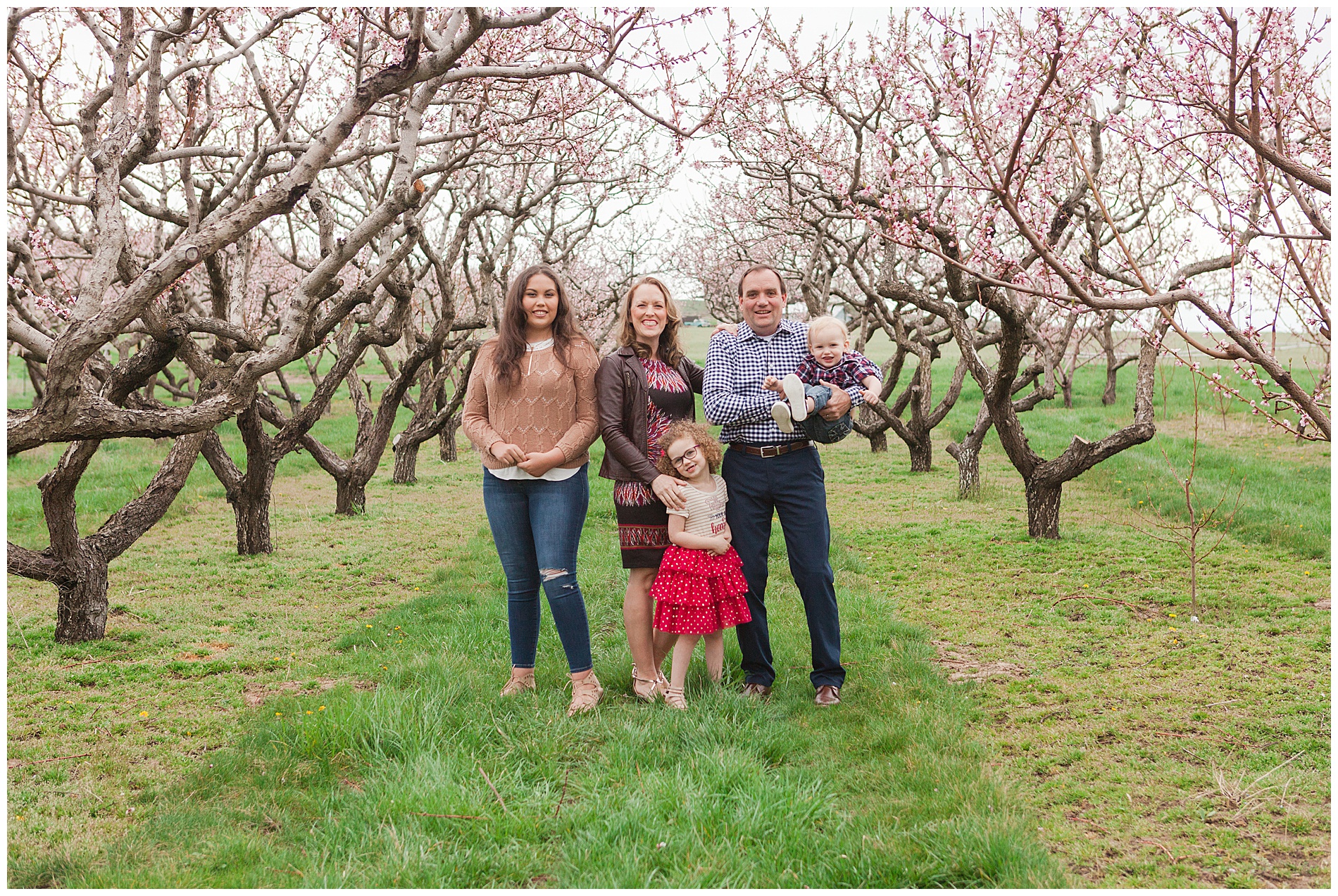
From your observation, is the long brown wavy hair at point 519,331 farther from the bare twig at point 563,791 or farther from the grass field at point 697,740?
the bare twig at point 563,791

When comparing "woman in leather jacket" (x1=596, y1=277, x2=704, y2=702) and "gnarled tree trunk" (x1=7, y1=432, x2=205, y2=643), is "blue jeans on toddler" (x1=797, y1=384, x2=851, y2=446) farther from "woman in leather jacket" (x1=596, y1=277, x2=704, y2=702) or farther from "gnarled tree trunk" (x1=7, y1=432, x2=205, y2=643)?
"gnarled tree trunk" (x1=7, y1=432, x2=205, y2=643)

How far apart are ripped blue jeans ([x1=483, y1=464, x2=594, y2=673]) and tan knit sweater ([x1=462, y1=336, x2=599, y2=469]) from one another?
5.5 inches

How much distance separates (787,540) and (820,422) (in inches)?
22.9

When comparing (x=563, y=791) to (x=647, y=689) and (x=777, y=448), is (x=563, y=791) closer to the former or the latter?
(x=647, y=689)

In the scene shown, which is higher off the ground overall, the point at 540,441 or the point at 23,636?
the point at 540,441

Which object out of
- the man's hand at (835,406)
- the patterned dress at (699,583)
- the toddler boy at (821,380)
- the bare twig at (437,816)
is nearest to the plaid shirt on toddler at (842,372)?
the toddler boy at (821,380)

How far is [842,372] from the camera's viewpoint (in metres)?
4.31

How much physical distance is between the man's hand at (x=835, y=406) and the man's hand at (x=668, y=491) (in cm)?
70

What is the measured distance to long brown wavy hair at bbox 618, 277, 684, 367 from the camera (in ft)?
14.0

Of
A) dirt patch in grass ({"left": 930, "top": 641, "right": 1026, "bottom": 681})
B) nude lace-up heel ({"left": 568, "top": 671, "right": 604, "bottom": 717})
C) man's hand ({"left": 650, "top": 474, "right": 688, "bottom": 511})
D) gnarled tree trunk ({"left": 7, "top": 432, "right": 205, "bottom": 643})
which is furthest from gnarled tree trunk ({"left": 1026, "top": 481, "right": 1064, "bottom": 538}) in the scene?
gnarled tree trunk ({"left": 7, "top": 432, "right": 205, "bottom": 643})

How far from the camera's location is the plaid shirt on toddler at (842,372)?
4.29 metres

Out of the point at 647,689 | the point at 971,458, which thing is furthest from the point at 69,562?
the point at 971,458

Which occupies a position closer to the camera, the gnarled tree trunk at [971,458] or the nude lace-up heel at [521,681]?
the nude lace-up heel at [521,681]

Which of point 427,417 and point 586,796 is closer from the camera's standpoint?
point 586,796
